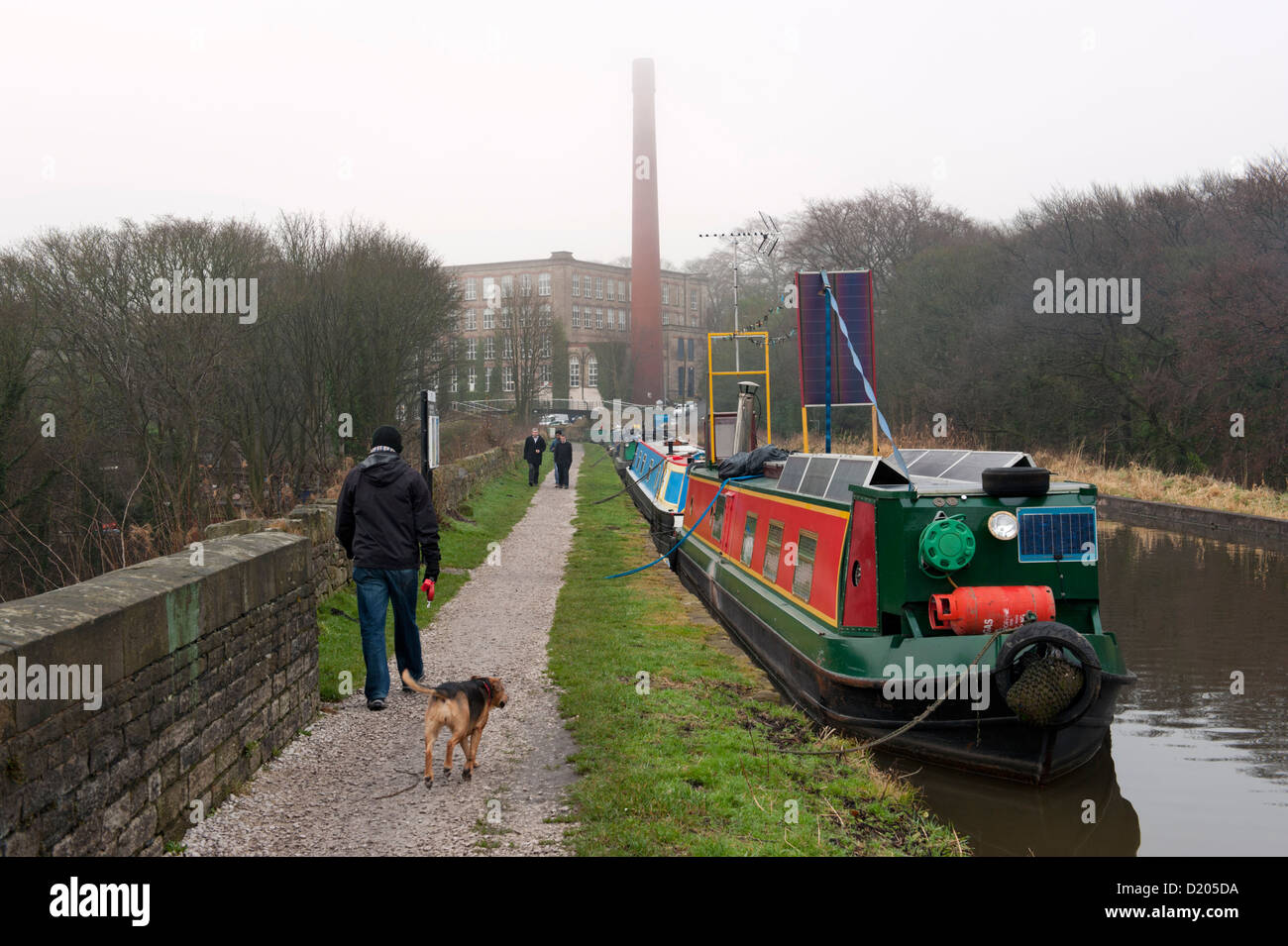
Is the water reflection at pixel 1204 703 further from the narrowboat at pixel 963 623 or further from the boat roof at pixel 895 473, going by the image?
the boat roof at pixel 895 473

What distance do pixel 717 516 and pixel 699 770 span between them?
7330mm

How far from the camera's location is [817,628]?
7.64 m

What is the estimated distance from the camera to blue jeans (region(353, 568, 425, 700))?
668cm

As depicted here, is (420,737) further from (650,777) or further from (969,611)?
(969,611)

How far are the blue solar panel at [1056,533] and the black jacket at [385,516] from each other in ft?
12.1

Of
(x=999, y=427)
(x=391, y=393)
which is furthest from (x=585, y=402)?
(x=391, y=393)

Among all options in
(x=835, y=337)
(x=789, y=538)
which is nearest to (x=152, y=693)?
(x=789, y=538)

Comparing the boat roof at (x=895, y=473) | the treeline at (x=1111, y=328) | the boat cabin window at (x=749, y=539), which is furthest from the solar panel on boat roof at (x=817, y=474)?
the treeline at (x=1111, y=328)

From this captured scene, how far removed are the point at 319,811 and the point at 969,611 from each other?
3.90 m

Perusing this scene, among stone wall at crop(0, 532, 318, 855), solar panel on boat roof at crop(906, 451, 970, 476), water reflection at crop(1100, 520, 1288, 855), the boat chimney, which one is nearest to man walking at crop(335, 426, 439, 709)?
stone wall at crop(0, 532, 318, 855)

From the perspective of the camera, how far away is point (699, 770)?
5.70 m

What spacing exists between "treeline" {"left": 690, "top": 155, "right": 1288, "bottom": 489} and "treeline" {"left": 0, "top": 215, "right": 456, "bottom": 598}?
16.5 metres

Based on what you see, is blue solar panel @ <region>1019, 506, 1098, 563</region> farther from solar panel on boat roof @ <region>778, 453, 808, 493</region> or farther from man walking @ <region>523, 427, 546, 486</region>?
man walking @ <region>523, 427, 546, 486</region>
